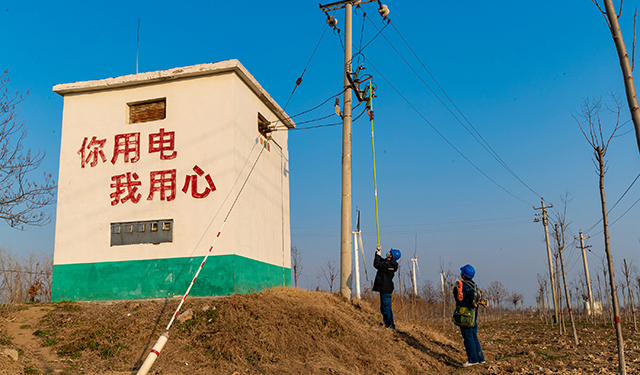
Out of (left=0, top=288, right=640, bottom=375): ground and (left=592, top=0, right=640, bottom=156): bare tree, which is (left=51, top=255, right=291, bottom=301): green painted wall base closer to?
(left=0, top=288, right=640, bottom=375): ground

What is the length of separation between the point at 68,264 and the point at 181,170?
3628 millimetres

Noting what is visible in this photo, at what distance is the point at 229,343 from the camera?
26.8 feet

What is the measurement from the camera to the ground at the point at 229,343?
25.5 ft

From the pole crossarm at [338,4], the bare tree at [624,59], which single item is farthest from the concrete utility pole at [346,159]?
the bare tree at [624,59]

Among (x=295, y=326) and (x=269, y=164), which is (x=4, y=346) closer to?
(x=295, y=326)

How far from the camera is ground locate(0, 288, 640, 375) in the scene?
25.5ft

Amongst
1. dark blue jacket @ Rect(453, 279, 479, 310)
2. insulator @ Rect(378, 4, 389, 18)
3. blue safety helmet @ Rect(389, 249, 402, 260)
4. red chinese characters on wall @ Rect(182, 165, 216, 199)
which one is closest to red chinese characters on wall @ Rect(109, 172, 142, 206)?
red chinese characters on wall @ Rect(182, 165, 216, 199)

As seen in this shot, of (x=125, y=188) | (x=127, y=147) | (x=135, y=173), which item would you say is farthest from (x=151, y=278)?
(x=127, y=147)

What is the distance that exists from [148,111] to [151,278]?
4.30 m

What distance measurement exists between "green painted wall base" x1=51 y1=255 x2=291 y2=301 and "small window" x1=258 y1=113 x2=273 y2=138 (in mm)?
3883

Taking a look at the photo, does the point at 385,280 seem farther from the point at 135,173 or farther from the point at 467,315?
the point at 135,173

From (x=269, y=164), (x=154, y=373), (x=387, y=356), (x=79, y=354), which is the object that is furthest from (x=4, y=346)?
(x=269, y=164)

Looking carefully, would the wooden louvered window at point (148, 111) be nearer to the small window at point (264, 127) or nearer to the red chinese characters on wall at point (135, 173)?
the red chinese characters on wall at point (135, 173)

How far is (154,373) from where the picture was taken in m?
7.35
